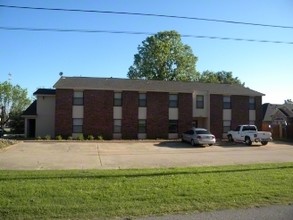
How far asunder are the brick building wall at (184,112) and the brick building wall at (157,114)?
1454mm

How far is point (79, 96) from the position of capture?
38.7 meters

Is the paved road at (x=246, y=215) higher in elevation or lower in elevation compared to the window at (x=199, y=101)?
lower

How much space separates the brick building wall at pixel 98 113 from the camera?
38.4 meters

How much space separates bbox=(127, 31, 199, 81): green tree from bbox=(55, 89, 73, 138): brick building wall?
106 ft

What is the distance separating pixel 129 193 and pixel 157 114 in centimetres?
3037

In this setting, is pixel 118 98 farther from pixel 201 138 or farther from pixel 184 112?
pixel 201 138

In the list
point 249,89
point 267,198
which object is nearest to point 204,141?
point 249,89

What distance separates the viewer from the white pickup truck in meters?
34.3

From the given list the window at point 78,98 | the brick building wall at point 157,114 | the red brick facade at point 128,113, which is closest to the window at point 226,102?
the red brick facade at point 128,113

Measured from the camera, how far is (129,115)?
130 feet

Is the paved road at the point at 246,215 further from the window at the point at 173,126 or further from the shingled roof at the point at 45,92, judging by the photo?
the shingled roof at the point at 45,92

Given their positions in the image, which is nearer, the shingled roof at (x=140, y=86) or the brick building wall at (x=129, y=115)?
the shingled roof at (x=140, y=86)

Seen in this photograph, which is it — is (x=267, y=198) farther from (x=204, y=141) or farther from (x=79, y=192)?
(x=204, y=141)

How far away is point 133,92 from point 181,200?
30.7 metres
